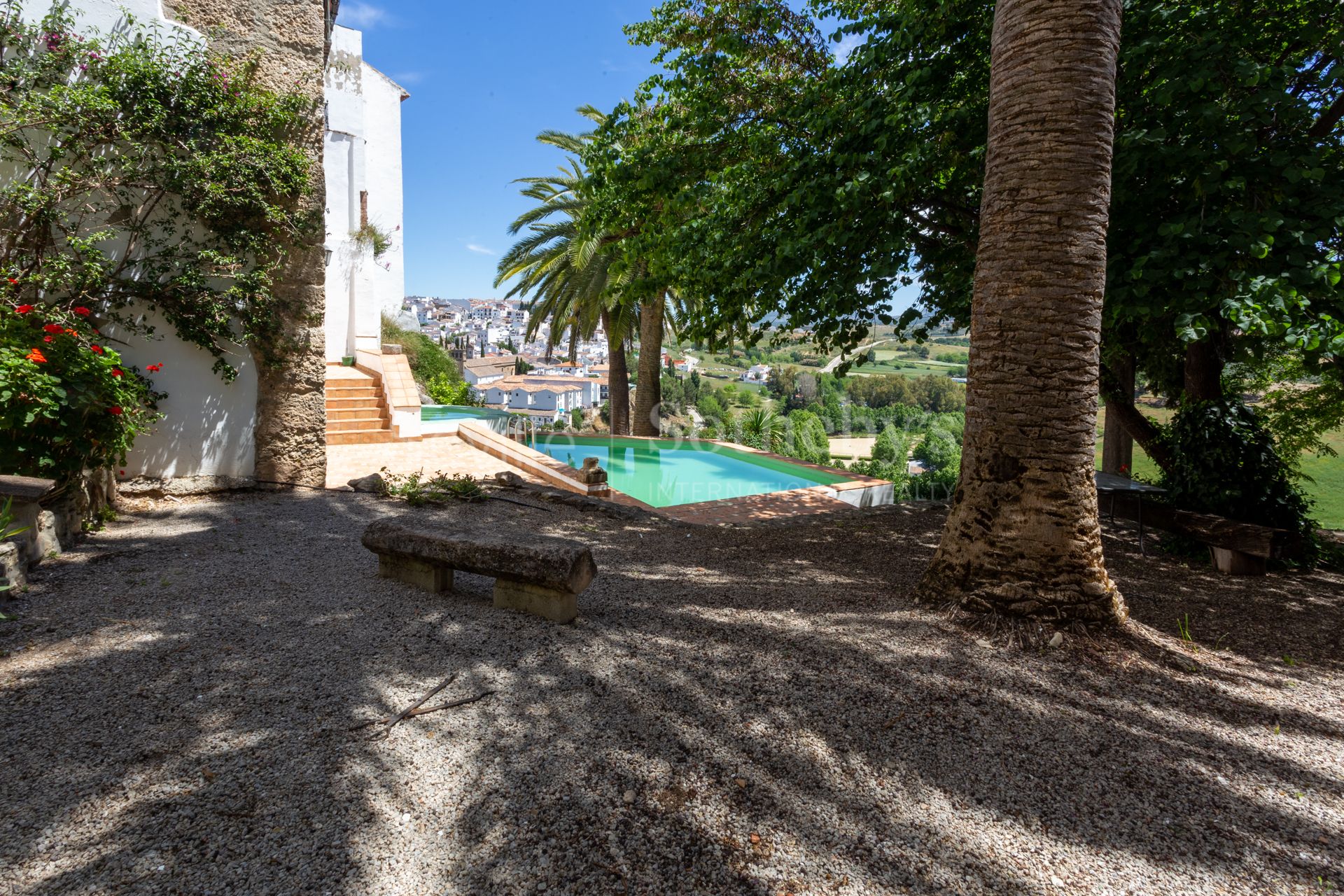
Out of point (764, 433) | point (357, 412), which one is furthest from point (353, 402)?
point (764, 433)

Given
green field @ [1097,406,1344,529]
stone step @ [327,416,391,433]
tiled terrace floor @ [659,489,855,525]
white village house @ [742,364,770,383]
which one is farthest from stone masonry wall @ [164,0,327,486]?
white village house @ [742,364,770,383]

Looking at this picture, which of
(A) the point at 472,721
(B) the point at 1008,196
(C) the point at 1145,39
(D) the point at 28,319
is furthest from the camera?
(C) the point at 1145,39

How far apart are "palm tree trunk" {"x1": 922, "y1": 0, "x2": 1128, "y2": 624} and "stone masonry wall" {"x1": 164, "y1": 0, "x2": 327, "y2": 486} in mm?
5716

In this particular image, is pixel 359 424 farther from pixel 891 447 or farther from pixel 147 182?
pixel 891 447

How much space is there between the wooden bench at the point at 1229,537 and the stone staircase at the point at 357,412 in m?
10.1

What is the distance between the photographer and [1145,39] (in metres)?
5.06

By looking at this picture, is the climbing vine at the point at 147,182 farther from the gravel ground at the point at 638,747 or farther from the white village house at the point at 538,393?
the white village house at the point at 538,393

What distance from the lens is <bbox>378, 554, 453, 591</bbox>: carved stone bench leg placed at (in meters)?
3.77

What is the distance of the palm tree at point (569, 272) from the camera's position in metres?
14.1

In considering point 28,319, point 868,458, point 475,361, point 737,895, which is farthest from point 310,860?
point 475,361

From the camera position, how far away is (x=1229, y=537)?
17.0ft

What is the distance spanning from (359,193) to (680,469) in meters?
11.5

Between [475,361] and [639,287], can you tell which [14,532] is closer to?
[639,287]

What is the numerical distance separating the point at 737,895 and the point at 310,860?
1125 mm
